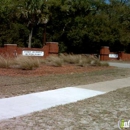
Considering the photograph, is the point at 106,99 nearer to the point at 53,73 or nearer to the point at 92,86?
the point at 92,86

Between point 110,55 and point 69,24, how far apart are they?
20.6 ft

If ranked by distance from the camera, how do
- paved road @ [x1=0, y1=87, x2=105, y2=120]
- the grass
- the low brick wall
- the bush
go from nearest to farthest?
1. paved road @ [x1=0, y1=87, x2=105, y2=120]
2. the bush
3. the grass
4. the low brick wall

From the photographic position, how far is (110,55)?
126ft

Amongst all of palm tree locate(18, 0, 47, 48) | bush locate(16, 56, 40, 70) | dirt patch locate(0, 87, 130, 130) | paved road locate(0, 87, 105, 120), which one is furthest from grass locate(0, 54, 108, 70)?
palm tree locate(18, 0, 47, 48)

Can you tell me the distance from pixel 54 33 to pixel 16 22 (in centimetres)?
493

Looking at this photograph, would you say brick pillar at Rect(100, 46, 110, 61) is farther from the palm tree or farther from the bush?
the bush

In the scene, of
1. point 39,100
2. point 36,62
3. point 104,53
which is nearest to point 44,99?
point 39,100

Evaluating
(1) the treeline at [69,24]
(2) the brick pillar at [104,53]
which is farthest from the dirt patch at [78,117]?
(2) the brick pillar at [104,53]

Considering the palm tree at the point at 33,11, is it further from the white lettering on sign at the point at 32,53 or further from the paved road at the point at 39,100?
the paved road at the point at 39,100

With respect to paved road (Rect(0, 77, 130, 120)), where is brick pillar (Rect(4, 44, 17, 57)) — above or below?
above

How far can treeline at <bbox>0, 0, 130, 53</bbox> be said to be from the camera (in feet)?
119

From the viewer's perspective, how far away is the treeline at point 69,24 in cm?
3612

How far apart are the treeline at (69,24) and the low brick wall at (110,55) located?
114 cm

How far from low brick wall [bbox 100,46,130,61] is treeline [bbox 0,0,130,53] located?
1143mm
